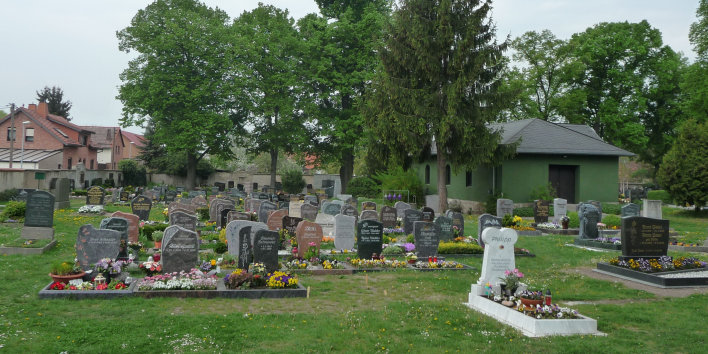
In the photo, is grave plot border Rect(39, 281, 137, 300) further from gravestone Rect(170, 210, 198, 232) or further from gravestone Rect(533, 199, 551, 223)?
gravestone Rect(533, 199, 551, 223)

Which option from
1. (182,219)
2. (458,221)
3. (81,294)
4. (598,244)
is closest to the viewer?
(81,294)

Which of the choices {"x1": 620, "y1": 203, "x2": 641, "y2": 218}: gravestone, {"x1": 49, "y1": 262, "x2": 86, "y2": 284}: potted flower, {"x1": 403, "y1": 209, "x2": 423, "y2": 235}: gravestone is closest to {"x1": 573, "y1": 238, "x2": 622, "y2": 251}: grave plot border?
{"x1": 620, "y1": 203, "x2": 641, "y2": 218}: gravestone

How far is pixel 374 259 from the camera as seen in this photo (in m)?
13.9

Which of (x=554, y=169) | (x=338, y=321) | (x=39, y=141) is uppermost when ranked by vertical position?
(x=39, y=141)

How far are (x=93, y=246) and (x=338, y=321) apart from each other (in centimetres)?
626

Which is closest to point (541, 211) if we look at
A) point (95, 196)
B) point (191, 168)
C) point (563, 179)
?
point (563, 179)

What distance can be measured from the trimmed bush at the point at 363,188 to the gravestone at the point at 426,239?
26513mm

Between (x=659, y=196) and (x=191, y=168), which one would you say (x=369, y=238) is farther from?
(x=659, y=196)

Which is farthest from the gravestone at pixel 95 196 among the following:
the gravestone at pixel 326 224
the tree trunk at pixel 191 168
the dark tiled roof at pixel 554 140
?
the dark tiled roof at pixel 554 140

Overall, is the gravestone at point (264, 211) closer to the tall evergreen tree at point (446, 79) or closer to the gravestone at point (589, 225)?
the tall evergreen tree at point (446, 79)

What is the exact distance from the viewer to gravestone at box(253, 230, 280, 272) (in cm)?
1155

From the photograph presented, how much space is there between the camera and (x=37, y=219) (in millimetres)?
15781

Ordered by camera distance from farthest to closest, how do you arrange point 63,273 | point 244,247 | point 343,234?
point 343,234
point 244,247
point 63,273

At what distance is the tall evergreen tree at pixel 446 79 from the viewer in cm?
2578
